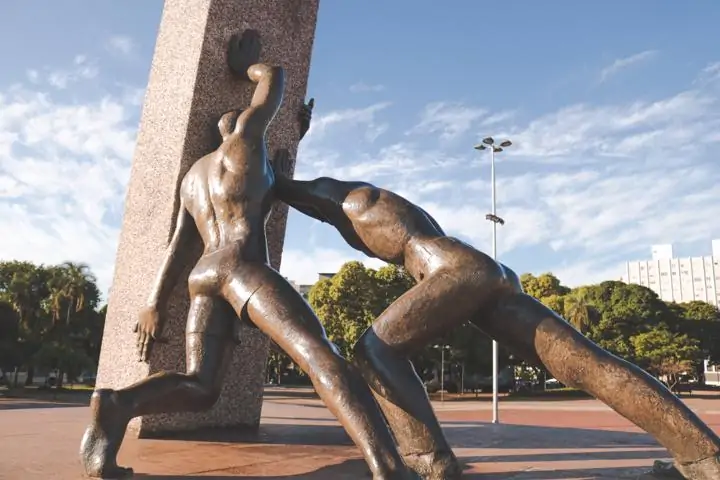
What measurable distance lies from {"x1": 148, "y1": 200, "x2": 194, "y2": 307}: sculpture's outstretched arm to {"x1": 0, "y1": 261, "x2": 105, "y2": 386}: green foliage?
90.6ft

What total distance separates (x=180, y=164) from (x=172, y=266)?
182 cm

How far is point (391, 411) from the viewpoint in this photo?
3537 millimetres

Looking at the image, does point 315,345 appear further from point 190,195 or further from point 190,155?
point 190,155

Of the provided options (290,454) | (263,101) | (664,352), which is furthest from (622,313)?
(263,101)

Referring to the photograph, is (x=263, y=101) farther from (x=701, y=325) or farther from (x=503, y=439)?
(x=701, y=325)

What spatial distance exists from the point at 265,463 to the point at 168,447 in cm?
119

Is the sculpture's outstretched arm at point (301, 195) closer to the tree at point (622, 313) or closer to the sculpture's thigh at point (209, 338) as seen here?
the sculpture's thigh at point (209, 338)

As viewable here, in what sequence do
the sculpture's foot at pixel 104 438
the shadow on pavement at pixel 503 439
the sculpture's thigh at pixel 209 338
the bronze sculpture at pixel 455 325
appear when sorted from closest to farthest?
the bronze sculpture at pixel 455 325
the sculpture's foot at pixel 104 438
the sculpture's thigh at pixel 209 338
the shadow on pavement at pixel 503 439

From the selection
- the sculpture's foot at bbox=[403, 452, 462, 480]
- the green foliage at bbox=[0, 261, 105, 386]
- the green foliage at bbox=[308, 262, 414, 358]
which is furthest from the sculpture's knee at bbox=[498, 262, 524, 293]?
the green foliage at bbox=[0, 261, 105, 386]

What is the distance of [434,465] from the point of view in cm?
342

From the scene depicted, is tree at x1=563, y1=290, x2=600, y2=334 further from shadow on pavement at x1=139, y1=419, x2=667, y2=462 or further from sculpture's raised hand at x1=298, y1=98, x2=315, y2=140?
sculpture's raised hand at x1=298, y1=98, x2=315, y2=140

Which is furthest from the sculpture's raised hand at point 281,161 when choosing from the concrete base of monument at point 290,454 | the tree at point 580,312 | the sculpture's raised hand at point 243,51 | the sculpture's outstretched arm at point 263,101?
the tree at point 580,312

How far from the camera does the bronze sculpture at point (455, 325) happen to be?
10.8ft

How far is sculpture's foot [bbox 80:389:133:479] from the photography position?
358cm
